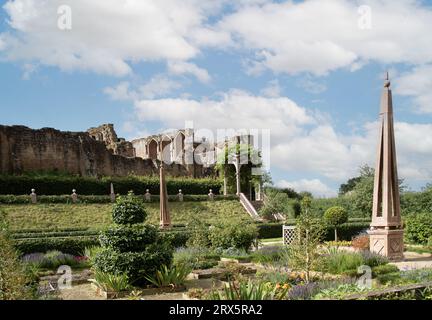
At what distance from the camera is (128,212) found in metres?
10.3

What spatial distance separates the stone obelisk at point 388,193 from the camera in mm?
13989

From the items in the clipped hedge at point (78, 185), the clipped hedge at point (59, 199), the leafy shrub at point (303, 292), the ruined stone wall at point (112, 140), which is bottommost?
the leafy shrub at point (303, 292)

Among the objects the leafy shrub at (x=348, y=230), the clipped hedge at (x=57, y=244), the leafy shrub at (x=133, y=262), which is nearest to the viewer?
the leafy shrub at (x=133, y=262)

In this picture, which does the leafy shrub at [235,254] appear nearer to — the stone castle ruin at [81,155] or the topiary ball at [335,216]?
the topiary ball at [335,216]

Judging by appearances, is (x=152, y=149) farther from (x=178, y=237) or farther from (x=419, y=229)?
(x=419, y=229)

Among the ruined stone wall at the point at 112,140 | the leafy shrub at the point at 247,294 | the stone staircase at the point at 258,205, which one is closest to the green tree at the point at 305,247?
the leafy shrub at the point at 247,294

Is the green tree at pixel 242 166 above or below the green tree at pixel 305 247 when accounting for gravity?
above

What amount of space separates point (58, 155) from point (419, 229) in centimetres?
3058

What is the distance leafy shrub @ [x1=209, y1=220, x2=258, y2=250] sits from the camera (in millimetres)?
16328

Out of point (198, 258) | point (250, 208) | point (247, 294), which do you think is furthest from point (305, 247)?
point (250, 208)

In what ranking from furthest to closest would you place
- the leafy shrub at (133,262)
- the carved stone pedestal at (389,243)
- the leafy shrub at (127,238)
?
the carved stone pedestal at (389,243) < the leafy shrub at (127,238) < the leafy shrub at (133,262)

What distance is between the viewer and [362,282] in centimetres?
927

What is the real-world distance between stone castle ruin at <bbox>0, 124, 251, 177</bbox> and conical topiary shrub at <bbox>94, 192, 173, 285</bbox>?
24784mm
